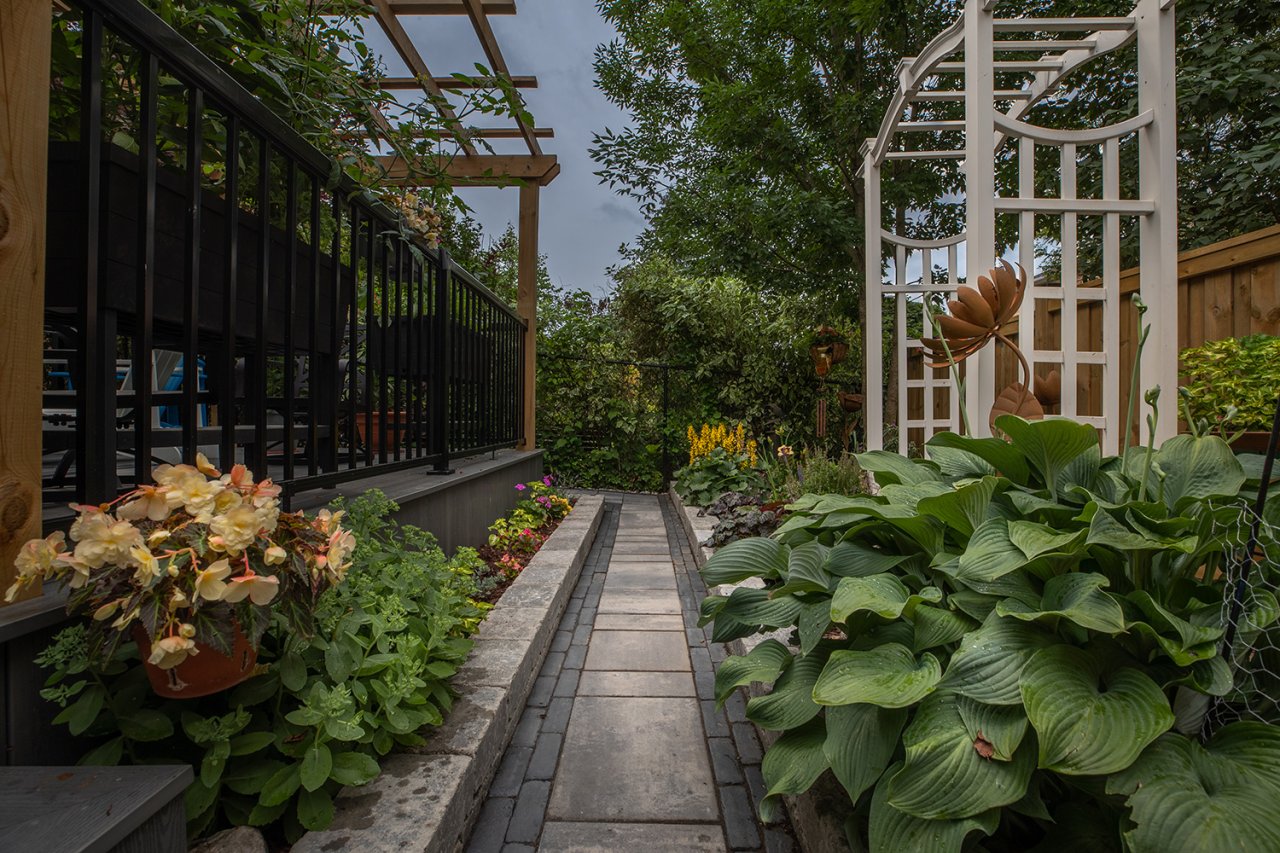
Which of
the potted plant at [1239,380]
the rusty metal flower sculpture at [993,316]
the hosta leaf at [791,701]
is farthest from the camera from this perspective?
the potted plant at [1239,380]

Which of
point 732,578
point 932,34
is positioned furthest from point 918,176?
point 732,578

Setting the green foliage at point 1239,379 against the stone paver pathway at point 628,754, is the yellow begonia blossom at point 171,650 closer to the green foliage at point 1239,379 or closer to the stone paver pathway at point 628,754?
the stone paver pathway at point 628,754

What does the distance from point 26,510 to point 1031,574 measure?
162cm

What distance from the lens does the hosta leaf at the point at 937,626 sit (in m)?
1.02

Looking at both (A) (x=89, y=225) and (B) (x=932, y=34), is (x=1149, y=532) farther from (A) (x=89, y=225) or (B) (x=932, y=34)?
(B) (x=932, y=34)

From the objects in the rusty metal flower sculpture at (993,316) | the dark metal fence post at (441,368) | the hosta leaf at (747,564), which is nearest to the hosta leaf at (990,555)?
the hosta leaf at (747,564)

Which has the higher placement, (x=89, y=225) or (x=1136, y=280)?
(x=1136, y=280)

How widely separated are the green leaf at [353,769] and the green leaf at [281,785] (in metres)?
0.05

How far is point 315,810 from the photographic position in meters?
1.02

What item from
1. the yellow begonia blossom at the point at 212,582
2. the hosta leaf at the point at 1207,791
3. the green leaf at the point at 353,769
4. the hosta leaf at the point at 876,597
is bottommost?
the green leaf at the point at 353,769

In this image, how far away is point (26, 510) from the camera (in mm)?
955

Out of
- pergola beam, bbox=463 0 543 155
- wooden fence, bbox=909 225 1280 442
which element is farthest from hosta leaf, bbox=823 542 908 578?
pergola beam, bbox=463 0 543 155

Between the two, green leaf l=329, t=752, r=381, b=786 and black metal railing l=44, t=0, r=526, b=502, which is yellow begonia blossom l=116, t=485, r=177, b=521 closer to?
black metal railing l=44, t=0, r=526, b=502

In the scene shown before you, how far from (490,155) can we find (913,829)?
16.3 ft
